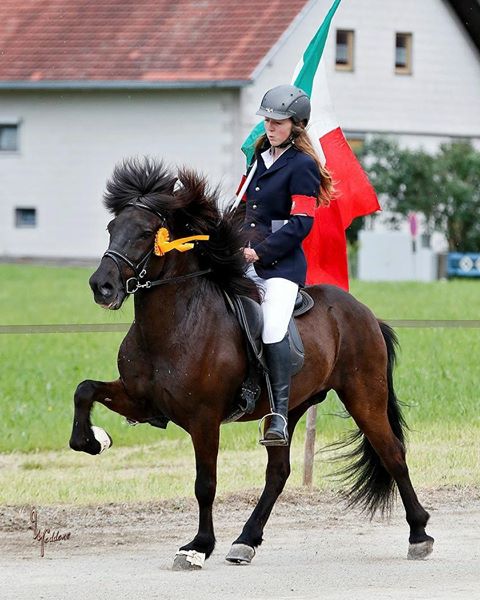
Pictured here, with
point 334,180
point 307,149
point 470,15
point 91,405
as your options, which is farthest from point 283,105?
point 470,15

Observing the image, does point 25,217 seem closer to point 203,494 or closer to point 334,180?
point 334,180

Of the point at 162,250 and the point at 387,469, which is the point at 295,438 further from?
the point at 162,250

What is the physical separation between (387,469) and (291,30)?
30.9 m

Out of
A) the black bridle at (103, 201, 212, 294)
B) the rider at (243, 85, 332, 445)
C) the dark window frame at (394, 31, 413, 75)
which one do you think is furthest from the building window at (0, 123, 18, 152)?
the black bridle at (103, 201, 212, 294)

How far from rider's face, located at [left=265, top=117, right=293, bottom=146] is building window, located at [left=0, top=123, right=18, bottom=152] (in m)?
35.7

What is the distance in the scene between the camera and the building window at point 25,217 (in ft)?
141

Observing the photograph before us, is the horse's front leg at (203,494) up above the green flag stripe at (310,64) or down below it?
below

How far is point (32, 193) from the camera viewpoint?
43000mm

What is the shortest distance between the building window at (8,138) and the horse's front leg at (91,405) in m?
36.0

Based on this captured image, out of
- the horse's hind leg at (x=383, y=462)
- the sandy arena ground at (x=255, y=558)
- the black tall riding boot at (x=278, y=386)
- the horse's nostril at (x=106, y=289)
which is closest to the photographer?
the sandy arena ground at (x=255, y=558)

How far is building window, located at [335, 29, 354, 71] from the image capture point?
42703 mm

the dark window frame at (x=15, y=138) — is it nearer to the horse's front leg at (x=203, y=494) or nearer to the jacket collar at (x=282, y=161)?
the jacket collar at (x=282, y=161)

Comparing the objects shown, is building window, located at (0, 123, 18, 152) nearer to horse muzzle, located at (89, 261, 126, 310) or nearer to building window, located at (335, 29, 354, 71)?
building window, located at (335, 29, 354, 71)

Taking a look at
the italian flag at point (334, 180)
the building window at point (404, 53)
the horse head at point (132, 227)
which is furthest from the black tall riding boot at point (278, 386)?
the building window at point (404, 53)
